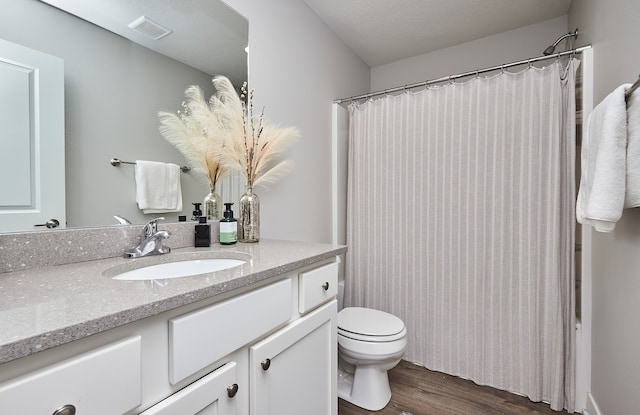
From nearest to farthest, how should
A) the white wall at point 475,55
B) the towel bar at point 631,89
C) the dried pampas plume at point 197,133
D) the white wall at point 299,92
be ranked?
the towel bar at point 631,89 < the dried pampas plume at point 197,133 < the white wall at point 299,92 < the white wall at point 475,55

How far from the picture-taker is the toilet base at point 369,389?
1563 millimetres

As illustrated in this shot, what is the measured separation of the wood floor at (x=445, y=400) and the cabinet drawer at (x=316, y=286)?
0.84 metres

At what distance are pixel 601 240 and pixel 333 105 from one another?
69.5 inches

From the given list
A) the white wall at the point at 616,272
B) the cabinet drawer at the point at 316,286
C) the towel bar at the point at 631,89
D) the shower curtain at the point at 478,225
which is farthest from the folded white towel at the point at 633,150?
the cabinet drawer at the point at 316,286

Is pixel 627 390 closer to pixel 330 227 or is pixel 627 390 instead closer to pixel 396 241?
pixel 396 241

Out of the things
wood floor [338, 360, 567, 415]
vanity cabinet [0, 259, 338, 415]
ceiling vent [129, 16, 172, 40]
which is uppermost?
ceiling vent [129, 16, 172, 40]

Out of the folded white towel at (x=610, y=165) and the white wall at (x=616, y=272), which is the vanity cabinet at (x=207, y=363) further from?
the white wall at (x=616, y=272)

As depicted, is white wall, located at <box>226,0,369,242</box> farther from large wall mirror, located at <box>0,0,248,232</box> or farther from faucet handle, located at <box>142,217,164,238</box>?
faucet handle, located at <box>142,217,164,238</box>

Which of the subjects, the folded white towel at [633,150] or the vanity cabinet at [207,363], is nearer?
the vanity cabinet at [207,363]

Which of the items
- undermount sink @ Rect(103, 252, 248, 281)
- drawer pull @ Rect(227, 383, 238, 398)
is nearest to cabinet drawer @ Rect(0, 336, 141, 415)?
drawer pull @ Rect(227, 383, 238, 398)

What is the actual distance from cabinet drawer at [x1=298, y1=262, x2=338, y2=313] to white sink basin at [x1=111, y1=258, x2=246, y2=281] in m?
0.23

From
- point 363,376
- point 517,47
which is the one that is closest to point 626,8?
point 517,47

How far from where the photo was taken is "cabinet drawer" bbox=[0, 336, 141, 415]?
0.41 metres

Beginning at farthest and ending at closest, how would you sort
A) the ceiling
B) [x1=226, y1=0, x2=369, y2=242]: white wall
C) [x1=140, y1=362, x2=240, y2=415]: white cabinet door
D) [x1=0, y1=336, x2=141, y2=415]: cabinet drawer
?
the ceiling
[x1=226, y1=0, x2=369, y2=242]: white wall
[x1=140, y1=362, x2=240, y2=415]: white cabinet door
[x1=0, y1=336, x2=141, y2=415]: cabinet drawer
